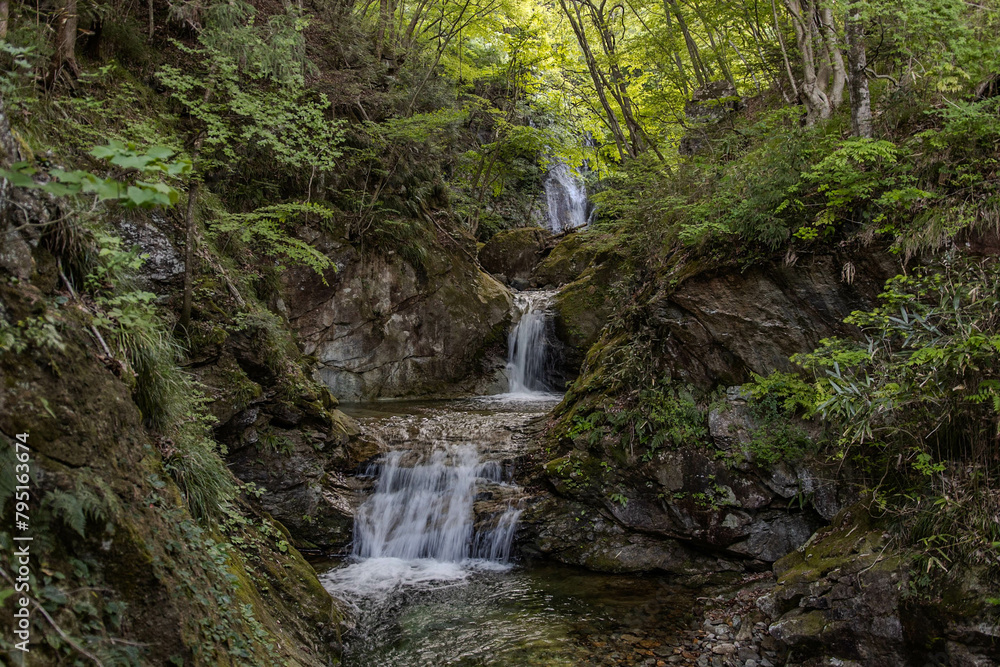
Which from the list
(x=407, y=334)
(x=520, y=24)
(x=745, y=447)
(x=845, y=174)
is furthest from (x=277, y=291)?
(x=520, y=24)

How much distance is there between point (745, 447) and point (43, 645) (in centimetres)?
632

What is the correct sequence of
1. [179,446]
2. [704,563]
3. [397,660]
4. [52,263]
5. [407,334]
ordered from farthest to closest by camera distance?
[407,334] < [704,563] < [397,660] < [179,446] < [52,263]

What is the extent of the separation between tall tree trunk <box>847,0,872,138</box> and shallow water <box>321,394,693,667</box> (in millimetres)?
5575

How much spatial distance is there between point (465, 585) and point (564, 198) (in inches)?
620

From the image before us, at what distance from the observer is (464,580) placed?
6.36m

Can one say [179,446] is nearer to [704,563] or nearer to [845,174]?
[704,563]

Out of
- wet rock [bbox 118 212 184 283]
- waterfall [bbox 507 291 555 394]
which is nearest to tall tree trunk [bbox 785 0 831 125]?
waterfall [bbox 507 291 555 394]

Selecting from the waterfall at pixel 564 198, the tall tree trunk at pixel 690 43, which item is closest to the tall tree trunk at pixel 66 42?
the tall tree trunk at pixel 690 43

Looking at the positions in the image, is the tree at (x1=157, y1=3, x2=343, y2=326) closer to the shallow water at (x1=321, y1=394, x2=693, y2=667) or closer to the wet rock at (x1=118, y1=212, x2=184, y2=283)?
the wet rock at (x1=118, y1=212, x2=184, y2=283)

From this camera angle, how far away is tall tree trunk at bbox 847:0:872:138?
20.2 feet

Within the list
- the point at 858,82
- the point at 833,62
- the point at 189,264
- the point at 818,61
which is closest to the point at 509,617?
the point at 189,264

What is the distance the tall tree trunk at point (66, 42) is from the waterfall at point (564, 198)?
46.9 feet

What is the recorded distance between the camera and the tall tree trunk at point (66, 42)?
22.2 feet

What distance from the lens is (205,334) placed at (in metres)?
6.41
